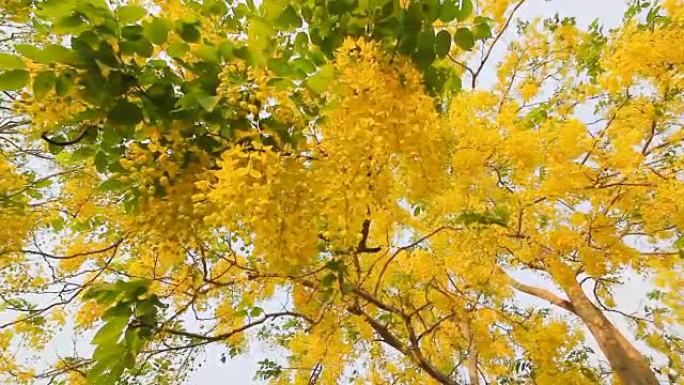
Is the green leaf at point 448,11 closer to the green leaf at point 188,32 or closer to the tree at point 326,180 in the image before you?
the tree at point 326,180

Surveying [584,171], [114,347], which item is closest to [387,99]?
[114,347]

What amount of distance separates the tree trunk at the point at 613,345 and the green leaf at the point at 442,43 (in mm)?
3909

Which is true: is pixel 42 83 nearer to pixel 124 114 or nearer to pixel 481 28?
pixel 124 114

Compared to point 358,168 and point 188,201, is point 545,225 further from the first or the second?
point 188,201

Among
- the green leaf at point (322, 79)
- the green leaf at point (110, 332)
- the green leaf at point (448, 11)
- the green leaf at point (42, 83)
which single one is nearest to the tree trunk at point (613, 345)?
the green leaf at point (448, 11)

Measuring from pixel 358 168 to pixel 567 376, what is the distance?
184 inches

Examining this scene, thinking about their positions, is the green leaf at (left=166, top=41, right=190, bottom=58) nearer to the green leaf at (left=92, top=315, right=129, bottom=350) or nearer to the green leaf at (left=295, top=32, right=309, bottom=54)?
the green leaf at (left=295, top=32, right=309, bottom=54)

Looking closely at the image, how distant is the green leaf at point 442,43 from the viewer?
1.69 meters

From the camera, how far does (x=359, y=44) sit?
1612 mm

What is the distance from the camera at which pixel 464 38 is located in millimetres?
1751

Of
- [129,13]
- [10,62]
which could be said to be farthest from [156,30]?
[10,62]

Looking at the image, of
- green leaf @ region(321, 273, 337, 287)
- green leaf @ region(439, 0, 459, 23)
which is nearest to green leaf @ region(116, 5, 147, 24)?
green leaf @ region(439, 0, 459, 23)

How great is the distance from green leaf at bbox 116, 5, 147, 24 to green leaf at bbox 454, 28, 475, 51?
1047 mm

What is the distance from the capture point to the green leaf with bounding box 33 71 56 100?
135 cm
